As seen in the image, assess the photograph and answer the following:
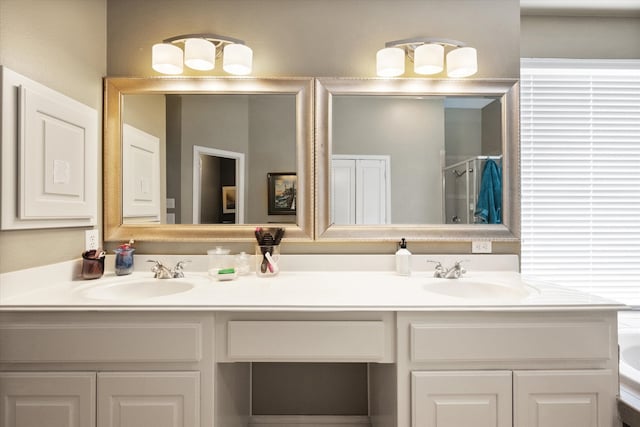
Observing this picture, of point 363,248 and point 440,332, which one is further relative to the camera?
point 363,248

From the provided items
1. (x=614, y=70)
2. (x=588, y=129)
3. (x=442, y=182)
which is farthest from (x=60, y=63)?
(x=614, y=70)

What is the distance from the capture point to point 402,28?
5.92 feet

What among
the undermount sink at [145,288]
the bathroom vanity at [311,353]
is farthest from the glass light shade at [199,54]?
the bathroom vanity at [311,353]

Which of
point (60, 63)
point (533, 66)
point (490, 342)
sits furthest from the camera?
point (533, 66)

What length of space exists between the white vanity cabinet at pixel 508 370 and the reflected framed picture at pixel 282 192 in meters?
0.85

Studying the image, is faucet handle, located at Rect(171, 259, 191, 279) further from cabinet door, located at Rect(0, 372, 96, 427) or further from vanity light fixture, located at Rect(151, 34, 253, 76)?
vanity light fixture, located at Rect(151, 34, 253, 76)

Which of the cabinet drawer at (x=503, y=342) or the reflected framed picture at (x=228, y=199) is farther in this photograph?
the reflected framed picture at (x=228, y=199)

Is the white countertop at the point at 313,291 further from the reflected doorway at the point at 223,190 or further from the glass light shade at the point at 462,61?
the glass light shade at the point at 462,61

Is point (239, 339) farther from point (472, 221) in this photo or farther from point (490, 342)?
point (472, 221)

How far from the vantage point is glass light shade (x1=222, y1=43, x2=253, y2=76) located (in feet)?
5.52

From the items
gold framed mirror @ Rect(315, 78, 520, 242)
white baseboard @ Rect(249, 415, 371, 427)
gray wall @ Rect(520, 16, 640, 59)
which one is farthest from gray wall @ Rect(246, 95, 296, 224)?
gray wall @ Rect(520, 16, 640, 59)

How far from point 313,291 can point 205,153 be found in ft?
3.12

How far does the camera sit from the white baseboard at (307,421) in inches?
70.2

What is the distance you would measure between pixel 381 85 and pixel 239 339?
139 centimetres
